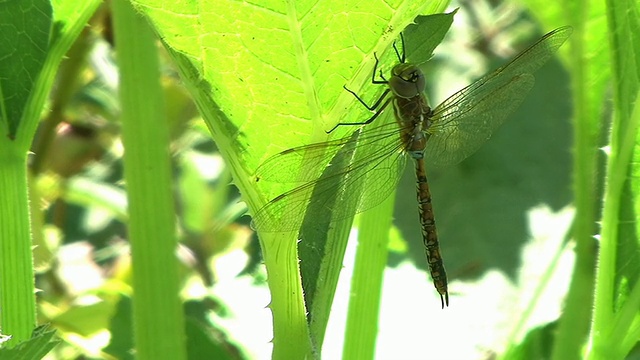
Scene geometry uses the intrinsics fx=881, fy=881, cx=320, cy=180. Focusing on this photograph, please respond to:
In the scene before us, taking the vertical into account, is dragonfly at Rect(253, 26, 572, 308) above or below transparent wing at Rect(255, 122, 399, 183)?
above

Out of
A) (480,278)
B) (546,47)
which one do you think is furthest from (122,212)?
(546,47)

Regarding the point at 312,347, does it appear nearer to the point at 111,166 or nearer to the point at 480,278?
the point at 480,278

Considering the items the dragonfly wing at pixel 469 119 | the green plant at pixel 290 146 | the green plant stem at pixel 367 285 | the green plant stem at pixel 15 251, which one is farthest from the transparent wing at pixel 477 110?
the green plant stem at pixel 15 251

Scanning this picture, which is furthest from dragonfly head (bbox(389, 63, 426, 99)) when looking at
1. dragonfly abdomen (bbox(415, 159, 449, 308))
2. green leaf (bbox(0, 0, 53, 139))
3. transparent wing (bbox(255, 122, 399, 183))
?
green leaf (bbox(0, 0, 53, 139))

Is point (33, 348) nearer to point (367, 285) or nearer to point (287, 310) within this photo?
point (287, 310)

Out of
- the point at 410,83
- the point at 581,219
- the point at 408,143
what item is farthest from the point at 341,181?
the point at 408,143

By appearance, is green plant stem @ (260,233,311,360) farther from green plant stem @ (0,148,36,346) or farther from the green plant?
green plant stem @ (0,148,36,346)

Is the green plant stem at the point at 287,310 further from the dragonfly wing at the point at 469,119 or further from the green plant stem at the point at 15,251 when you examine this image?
the dragonfly wing at the point at 469,119
